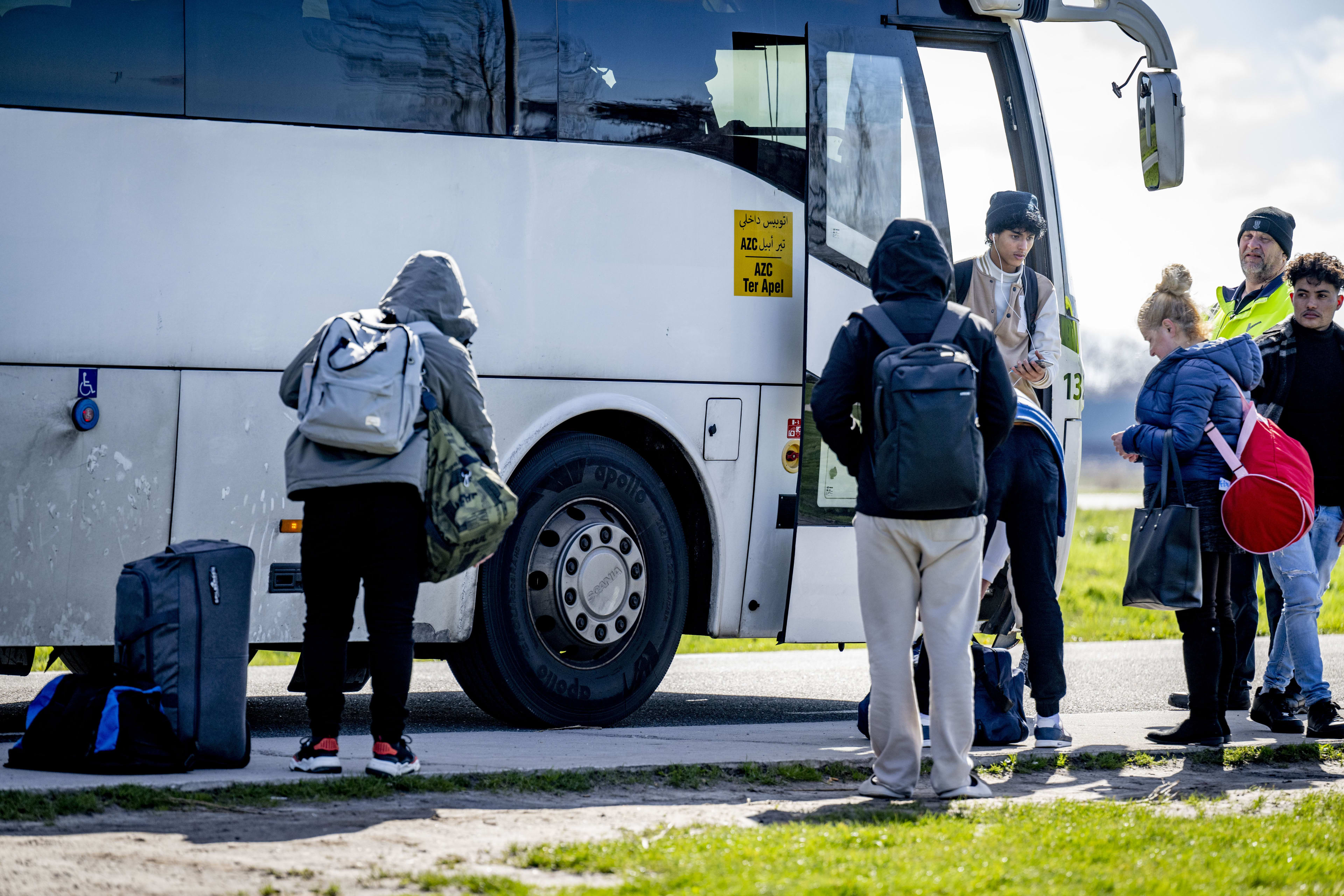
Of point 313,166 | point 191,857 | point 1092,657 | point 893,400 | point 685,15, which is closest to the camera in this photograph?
point 191,857

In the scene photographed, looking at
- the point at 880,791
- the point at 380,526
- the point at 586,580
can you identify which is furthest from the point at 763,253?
the point at 880,791

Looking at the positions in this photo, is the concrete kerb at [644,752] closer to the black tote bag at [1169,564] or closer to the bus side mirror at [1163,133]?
the black tote bag at [1169,564]

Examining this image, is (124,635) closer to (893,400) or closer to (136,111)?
(136,111)

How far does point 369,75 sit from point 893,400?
9.08 feet

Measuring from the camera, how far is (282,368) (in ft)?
21.0

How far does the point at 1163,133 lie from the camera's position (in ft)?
25.5

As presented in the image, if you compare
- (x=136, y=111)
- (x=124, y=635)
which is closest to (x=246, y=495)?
(x=124, y=635)

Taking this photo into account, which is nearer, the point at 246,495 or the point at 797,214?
the point at 246,495

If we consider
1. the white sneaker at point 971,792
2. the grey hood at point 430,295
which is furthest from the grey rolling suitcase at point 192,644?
the white sneaker at point 971,792

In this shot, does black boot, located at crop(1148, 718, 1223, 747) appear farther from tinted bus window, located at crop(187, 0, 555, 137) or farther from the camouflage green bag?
tinted bus window, located at crop(187, 0, 555, 137)

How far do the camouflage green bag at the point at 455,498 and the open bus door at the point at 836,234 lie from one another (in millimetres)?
2247

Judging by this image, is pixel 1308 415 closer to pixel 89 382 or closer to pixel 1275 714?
pixel 1275 714

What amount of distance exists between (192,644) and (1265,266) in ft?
17.7

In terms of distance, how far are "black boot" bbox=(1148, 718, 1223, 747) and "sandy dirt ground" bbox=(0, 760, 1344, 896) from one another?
807 mm
